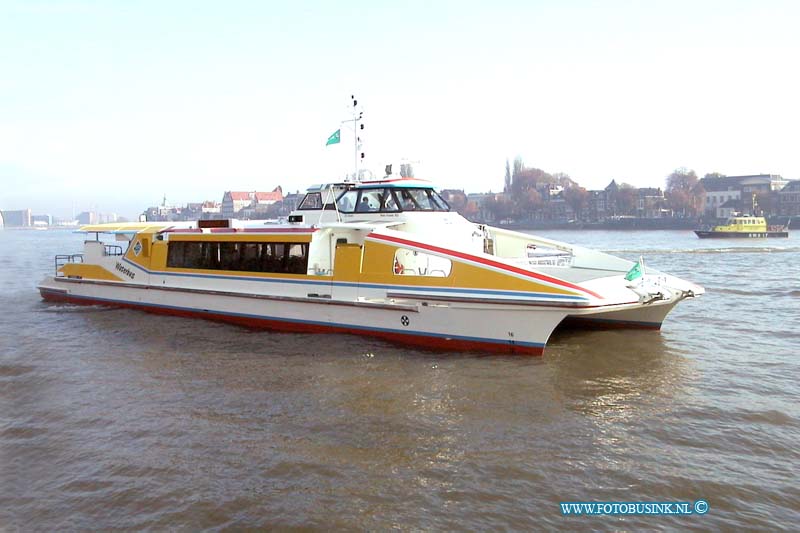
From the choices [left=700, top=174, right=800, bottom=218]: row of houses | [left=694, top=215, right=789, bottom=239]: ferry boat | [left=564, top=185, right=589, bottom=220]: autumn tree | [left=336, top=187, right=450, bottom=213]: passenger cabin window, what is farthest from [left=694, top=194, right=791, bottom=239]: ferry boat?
[left=336, top=187, right=450, bottom=213]: passenger cabin window

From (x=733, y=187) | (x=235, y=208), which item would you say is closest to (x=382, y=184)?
(x=733, y=187)

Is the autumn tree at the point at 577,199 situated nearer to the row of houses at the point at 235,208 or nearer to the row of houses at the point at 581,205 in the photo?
the row of houses at the point at 581,205

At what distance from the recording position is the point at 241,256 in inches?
593

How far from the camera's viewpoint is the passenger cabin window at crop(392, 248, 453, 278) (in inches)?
502

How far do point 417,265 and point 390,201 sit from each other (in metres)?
1.81

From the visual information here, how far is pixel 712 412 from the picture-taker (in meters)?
8.77

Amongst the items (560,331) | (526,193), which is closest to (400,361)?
(560,331)

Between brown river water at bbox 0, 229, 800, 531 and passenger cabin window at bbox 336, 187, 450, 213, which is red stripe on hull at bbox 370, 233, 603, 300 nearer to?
brown river water at bbox 0, 229, 800, 531

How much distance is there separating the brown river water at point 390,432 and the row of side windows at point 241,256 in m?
1.66

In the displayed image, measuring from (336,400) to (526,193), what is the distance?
463 ft

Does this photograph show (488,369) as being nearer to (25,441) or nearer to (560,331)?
(560,331)

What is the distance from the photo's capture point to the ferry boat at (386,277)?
37.4 feet

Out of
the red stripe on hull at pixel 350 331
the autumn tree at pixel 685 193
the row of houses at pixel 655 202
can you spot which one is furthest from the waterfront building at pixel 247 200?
the red stripe on hull at pixel 350 331

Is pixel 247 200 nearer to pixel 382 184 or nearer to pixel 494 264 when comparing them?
pixel 382 184
